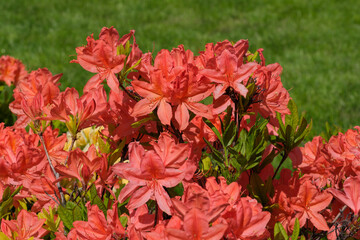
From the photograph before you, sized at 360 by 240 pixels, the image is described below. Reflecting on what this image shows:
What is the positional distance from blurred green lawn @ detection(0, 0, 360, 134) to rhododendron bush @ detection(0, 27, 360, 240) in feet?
8.85

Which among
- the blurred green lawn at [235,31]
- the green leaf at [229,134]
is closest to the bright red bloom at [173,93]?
the green leaf at [229,134]

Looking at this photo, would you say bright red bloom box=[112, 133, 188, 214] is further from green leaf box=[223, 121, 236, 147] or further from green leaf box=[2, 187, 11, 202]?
green leaf box=[2, 187, 11, 202]

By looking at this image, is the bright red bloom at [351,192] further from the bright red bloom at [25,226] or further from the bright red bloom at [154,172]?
the bright red bloom at [25,226]

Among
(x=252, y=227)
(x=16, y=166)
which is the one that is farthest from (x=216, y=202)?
(x=16, y=166)

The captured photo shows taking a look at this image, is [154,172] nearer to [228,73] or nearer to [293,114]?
[228,73]

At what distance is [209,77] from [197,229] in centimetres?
44

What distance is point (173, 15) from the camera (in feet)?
23.8

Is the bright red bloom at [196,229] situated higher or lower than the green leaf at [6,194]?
higher

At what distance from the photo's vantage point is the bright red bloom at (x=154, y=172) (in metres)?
1.10

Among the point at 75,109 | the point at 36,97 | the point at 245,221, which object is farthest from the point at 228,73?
the point at 36,97

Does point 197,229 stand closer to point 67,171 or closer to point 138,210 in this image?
point 138,210

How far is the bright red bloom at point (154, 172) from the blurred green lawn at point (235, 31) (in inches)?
121

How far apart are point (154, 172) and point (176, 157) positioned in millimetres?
69

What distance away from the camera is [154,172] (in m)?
1.11
